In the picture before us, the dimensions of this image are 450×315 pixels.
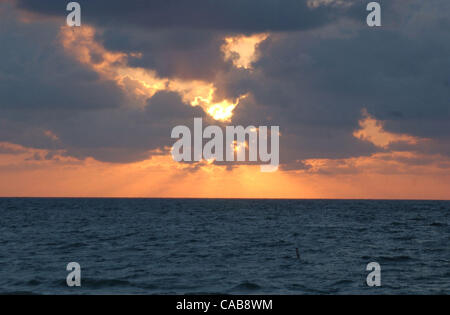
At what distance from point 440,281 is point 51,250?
34.3 m

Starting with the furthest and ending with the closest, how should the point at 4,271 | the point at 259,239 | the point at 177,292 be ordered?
the point at 259,239 < the point at 4,271 < the point at 177,292

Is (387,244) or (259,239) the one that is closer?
(387,244)

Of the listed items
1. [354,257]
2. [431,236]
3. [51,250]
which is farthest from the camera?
[431,236]

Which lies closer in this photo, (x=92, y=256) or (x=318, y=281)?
(x=318, y=281)

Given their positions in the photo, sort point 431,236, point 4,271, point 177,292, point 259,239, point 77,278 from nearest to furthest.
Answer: point 177,292 < point 77,278 < point 4,271 < point 259,239 < point 431,236

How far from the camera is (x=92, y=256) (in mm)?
43906

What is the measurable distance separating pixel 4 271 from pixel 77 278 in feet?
25.8

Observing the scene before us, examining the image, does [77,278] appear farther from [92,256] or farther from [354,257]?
[354,257]

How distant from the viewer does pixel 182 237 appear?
6350 cm
